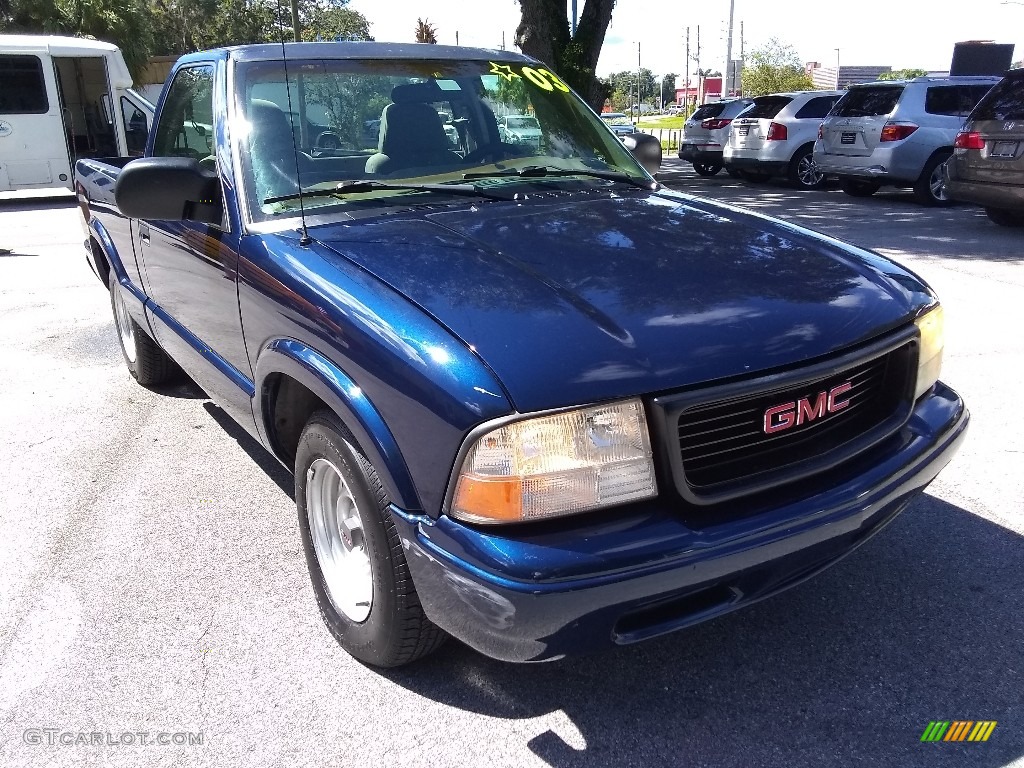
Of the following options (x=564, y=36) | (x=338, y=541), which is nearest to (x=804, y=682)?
(x=338, y=541)

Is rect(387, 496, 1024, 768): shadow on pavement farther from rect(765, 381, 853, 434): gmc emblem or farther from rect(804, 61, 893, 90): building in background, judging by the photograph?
rect(804, 61, 893, 90): building in background

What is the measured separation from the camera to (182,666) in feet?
8.67

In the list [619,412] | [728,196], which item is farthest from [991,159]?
[619,412]

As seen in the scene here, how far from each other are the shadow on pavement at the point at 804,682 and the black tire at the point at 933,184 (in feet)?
35.5

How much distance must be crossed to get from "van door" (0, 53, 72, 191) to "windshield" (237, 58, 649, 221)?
1413 centimetres

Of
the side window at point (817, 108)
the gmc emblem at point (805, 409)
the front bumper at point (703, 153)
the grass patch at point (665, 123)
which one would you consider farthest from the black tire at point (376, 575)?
the grass patch at point (665, 123)

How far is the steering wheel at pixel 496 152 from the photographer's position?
11.1ft

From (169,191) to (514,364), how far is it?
1.65 metres

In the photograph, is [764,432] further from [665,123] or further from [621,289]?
[665,123]

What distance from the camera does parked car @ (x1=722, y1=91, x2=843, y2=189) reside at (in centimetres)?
1502

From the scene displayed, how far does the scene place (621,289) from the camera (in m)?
2.31

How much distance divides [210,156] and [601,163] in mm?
1556

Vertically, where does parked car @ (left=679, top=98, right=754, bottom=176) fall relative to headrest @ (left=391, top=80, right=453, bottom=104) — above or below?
below

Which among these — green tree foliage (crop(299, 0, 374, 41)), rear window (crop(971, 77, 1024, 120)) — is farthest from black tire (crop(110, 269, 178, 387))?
green tree foliage (crop(299, 0, 374, 41))
